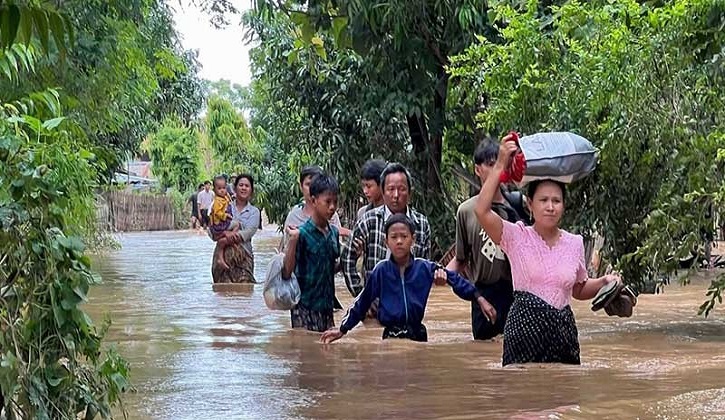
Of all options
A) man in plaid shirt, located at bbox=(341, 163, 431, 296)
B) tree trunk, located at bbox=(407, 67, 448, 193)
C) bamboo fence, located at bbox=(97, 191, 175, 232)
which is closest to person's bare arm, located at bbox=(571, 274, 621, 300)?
man in plaid shirt, located at bbox=(341, 163, 431, 296)

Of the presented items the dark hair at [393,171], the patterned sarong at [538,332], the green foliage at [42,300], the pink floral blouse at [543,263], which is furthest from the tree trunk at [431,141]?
the green foliage at [42,300]

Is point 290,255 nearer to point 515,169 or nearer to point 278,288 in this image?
point 278,288

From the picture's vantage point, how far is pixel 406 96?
1684 centimetres

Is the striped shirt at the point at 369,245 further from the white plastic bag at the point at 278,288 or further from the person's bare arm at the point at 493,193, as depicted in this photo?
the person's bare arm at the point at 493,193

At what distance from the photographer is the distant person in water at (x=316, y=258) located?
8.99 m

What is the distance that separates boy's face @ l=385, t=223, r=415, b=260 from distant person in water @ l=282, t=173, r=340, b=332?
3.47ft

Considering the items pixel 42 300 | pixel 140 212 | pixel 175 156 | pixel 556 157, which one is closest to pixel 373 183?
pixel 556 157

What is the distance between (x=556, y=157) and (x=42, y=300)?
3.16 meters

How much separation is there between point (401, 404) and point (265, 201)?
71.9 feet

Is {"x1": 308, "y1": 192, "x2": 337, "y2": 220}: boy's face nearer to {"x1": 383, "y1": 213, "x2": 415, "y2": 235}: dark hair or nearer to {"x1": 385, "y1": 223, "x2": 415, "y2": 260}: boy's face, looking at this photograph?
{"x1": 383, "y1": 213, "x2": 415, "y2": 235}: dark hair

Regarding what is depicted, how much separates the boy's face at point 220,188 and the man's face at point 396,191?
7222 mm

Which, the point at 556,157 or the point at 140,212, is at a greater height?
the point at 556,157

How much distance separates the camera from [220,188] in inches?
627

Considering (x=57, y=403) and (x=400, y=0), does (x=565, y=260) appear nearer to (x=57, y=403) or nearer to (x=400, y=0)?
(x=57, y=403)
